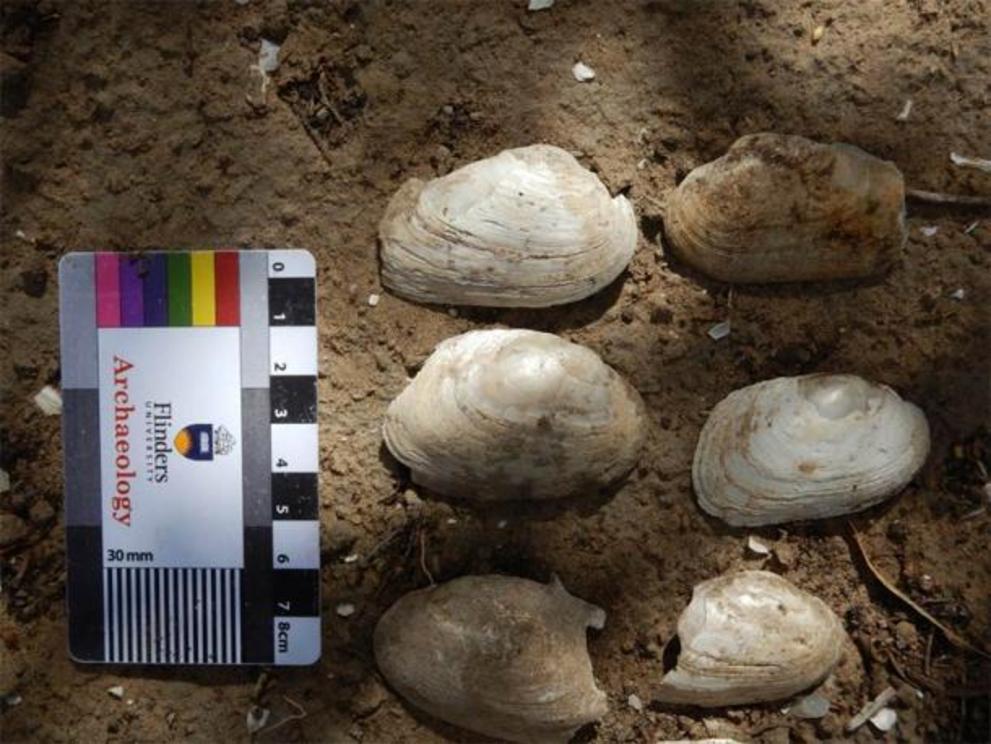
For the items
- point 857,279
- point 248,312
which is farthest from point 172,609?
point 857,279

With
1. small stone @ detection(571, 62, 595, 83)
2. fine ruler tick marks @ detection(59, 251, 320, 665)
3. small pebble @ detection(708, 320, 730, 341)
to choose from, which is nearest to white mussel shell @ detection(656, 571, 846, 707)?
small pebble @ detection(708, 320, 730, 341)

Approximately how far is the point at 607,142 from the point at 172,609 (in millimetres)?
1205

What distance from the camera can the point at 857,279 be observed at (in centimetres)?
191

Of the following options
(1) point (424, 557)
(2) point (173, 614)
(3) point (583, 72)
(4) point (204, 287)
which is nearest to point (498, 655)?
(1) point (424, 557)

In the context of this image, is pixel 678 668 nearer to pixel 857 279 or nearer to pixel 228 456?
pixel 857 279

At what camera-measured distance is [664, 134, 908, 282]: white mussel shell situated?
1812 mm

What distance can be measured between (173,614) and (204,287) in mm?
623

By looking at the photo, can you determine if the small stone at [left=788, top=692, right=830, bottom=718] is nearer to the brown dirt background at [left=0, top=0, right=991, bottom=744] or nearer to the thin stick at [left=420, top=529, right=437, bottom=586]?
the brown dirt background at [left=0, top=0, right=991, bottom=744]

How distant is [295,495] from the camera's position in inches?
76.3

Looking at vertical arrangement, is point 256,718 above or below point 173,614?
below

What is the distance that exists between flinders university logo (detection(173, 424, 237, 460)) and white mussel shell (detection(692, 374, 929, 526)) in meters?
0.89

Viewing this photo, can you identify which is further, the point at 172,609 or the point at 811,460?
the point at 172,609

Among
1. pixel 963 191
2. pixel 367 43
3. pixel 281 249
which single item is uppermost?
pixel 367 43

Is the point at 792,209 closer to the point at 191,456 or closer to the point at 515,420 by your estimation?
the point at 515,420
